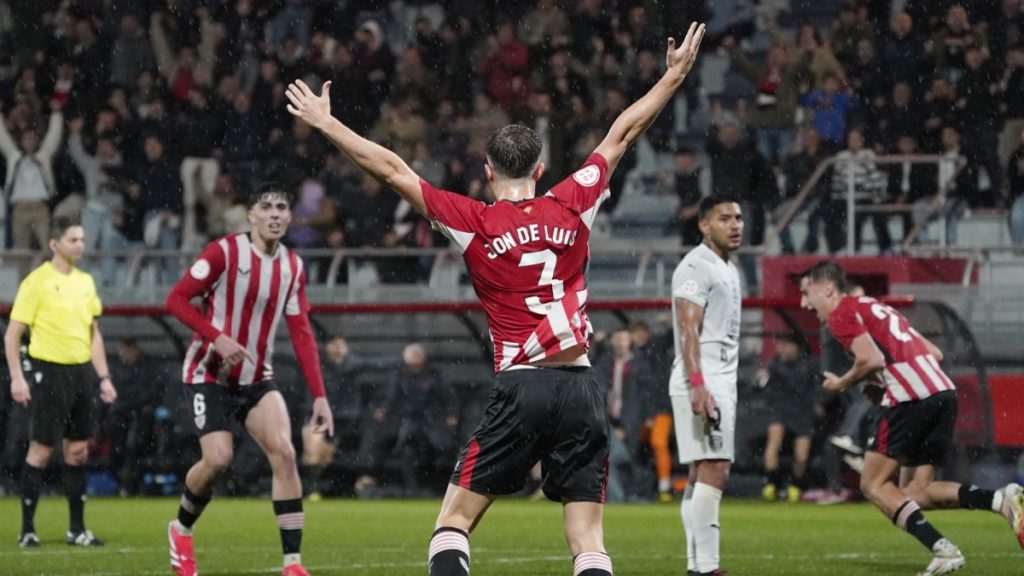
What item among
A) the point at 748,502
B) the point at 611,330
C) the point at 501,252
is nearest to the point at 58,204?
the point at 611,330

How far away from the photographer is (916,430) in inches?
430

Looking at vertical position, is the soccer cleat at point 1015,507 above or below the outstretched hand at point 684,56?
below

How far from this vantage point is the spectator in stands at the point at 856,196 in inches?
726

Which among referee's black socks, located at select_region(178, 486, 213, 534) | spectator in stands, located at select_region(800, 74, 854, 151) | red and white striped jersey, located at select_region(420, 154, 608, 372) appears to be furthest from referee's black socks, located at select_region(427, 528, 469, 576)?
spectator in stands, located at select_region(800, 74, 854, 151)

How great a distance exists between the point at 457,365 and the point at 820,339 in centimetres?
380

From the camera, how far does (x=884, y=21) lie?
20812mm

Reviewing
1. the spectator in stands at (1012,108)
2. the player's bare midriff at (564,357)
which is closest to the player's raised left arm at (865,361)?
the player's bare midriff at (564,357)

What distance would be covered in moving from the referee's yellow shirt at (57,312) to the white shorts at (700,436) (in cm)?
516

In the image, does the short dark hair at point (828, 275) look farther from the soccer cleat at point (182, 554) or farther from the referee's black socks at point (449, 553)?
the referee's black socks at point (449, 553)

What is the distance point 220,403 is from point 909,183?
1091cm

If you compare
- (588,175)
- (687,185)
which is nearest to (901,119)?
(687,185)

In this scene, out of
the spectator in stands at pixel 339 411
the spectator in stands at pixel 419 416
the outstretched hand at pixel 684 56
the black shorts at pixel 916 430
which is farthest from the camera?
the spectator in stands at pixel 339 411

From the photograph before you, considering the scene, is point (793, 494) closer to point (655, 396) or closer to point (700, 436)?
point (655, 396)

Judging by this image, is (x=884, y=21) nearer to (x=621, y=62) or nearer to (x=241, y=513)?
(x=621, y=62)
